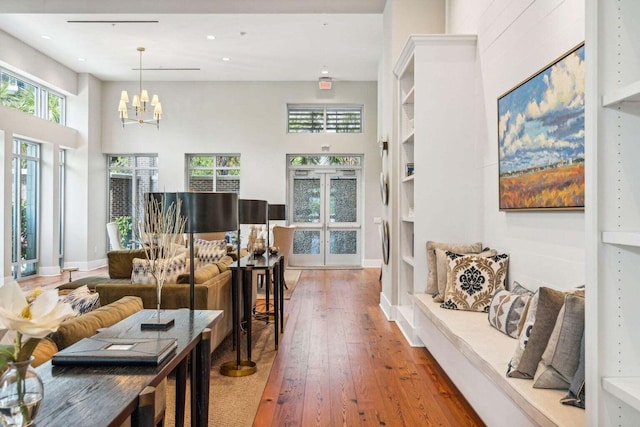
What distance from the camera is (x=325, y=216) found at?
1012 cm

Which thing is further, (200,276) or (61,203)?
(61,203)

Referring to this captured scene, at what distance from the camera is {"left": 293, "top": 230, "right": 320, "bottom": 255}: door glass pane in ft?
33.2

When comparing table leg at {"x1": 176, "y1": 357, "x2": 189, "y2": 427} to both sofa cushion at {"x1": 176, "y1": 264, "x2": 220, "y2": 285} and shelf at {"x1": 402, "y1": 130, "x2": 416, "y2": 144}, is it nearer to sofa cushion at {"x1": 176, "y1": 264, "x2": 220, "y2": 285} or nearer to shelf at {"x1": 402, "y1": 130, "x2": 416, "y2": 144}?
sofa cushion at {"x1": 176, "y1": 264, "x2": 220, "y2": 285}

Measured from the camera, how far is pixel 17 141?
8008 millimetres

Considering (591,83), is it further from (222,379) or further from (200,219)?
Result: (222,379)

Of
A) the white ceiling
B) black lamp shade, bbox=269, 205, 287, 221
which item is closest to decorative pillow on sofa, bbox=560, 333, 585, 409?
black lamp shade, bbox=269, 205, 287, 221

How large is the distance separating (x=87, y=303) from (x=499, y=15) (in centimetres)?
371

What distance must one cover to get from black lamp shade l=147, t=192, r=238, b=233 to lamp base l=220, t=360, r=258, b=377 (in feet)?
4.37

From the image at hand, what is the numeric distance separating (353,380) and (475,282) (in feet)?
3.96

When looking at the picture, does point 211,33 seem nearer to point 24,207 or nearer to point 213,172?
point 213,172

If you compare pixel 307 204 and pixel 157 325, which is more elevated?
pixel 307 204

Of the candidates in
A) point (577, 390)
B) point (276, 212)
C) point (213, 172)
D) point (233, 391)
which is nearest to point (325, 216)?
point (213, 172)

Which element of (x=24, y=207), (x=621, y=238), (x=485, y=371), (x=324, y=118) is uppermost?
(x=324, y=118)

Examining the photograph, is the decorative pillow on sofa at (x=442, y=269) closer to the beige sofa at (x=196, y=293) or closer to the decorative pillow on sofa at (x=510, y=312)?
the decorative pillow on sofa at (x=510, y=312)
